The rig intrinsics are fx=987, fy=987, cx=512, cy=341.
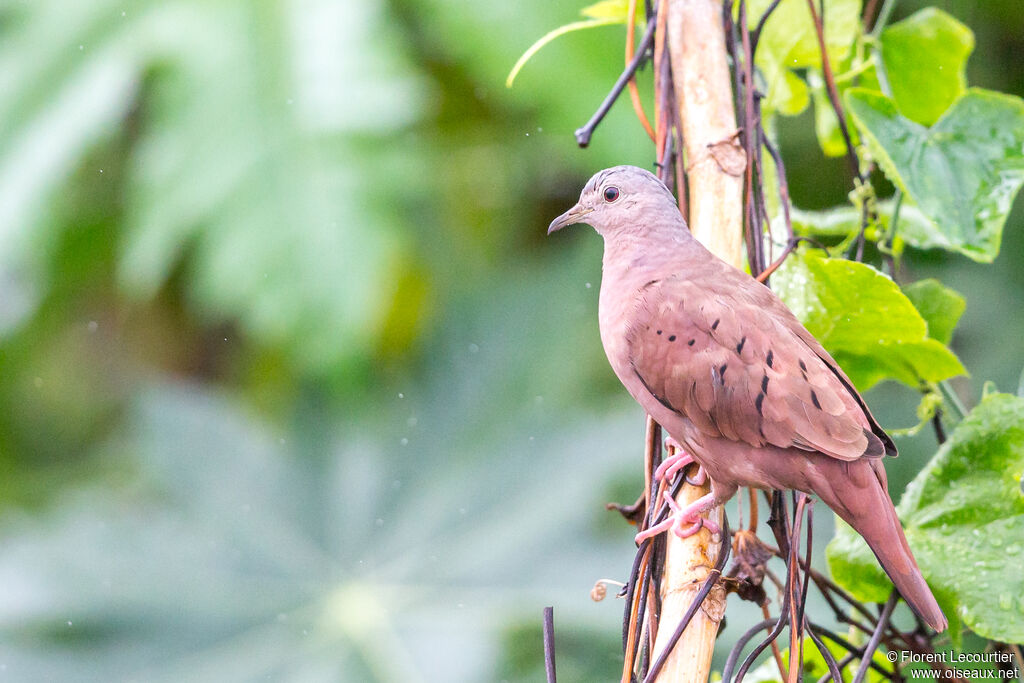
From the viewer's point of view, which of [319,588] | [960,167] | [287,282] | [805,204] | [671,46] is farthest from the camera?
[805,204]

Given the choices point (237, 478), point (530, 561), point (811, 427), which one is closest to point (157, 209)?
point (237, 478)

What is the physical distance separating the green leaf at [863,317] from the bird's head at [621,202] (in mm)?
194

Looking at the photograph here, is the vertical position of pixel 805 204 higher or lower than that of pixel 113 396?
higher

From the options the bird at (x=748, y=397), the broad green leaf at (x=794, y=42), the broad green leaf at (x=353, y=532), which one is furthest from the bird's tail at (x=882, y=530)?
the broad green leaf at (x=353, y=532)

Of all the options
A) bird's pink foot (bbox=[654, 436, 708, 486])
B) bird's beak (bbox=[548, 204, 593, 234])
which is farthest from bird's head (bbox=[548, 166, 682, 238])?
bird's pink foot (bbox=[654, 436, 708, 486])

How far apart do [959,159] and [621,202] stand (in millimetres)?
489

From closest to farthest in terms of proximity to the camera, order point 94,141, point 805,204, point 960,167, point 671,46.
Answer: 1. point 671,46
2. point 960,167
3. point 94,141
4. point 805,204

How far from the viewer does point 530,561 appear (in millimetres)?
2215

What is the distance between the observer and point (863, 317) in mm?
1229

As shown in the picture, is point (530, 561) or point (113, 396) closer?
point (530, 561)

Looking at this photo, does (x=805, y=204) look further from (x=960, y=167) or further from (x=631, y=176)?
(x=631, y=176)

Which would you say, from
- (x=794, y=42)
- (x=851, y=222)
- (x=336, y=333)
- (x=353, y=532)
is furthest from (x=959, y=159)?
(x=353, y=532)

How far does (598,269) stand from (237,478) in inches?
38.0

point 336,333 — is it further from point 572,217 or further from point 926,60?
point 926,60
